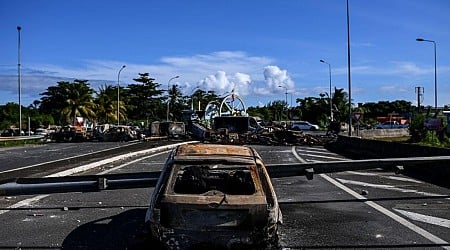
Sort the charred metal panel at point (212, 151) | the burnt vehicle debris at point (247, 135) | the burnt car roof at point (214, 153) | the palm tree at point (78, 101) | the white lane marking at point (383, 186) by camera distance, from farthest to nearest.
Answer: the palm tree at point (78, 101)
the burnt vehicle debris at point (247, 135)
the white lane marking at point (383, 186)
the charred metal panel at point (212, 151)
the burnt car roof at point (214, 153)

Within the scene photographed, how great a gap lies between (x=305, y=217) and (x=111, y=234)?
3.43 meters

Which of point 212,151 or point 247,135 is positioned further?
point 247,135

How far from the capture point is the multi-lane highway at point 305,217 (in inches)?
328

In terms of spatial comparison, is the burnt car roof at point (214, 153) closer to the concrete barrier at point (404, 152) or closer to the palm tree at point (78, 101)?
the concrete barrier at point (404, 152)

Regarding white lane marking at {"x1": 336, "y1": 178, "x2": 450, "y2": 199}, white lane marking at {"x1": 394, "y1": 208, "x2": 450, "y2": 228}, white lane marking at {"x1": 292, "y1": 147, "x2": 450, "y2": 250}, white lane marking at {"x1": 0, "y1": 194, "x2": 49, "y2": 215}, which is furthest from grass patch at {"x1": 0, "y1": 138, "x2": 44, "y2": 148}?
white lane marking at {"x1": 394, "y1": 208, "x2": 450, "y2": 228}

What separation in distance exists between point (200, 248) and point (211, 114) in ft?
262

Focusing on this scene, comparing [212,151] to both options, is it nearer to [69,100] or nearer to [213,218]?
[213,218]

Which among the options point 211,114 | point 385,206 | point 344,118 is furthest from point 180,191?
point 344,118

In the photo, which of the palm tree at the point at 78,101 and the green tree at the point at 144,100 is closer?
the palm tree at the point at 78,101

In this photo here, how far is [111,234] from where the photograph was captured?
8.91 metres

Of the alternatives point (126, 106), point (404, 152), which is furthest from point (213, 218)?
point (126, 106)

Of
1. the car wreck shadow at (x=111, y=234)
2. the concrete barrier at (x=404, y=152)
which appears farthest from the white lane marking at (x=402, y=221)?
the car wreck shadow at (x=111, y=234)

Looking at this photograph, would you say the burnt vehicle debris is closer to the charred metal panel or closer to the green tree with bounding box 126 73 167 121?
the charred metal panel

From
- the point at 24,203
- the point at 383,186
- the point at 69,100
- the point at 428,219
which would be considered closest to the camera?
the point at 428,219
